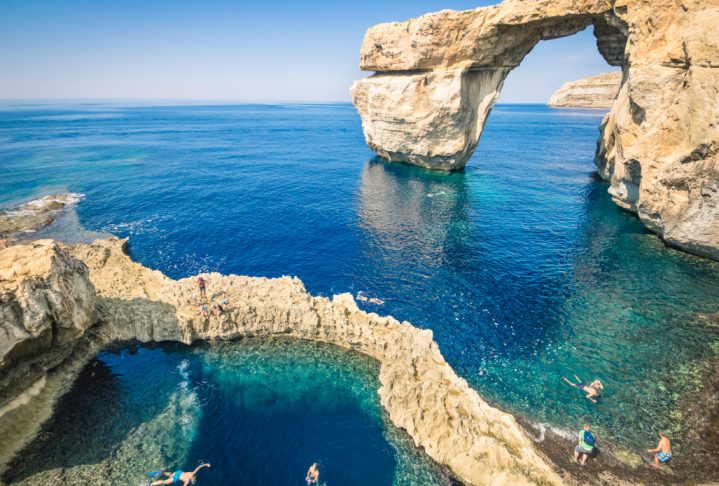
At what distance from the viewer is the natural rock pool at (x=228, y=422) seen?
14.7 meters

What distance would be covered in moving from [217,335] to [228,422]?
6.27 meters

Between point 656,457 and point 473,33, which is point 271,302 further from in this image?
point 473,33

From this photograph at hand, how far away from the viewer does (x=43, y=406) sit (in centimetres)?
1698

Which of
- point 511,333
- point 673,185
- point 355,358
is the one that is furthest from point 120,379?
point 673,185

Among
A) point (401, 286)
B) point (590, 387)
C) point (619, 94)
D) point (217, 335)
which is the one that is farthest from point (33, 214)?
point (619, 94)

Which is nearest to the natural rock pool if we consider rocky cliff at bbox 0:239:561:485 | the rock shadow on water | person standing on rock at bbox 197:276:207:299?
the rock shadow on water

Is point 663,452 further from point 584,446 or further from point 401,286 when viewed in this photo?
point 401,286

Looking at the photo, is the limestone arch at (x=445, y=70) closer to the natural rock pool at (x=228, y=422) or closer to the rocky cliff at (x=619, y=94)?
the rocky cliff at (x=619, y=94)

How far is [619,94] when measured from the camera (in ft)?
131

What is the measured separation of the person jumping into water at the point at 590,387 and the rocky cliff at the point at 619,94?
18918mm

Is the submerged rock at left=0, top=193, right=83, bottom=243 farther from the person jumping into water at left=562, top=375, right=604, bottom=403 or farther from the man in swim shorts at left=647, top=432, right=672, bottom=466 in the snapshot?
the man in swim shorts at left=647, top=432, right=672, bottom=466

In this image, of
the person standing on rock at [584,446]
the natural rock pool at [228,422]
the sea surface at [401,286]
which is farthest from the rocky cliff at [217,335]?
the person standing on rock at [584,446]

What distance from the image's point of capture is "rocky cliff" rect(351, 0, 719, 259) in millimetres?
26000

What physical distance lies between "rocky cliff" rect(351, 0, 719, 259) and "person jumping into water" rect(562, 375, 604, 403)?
1892 centimetres
